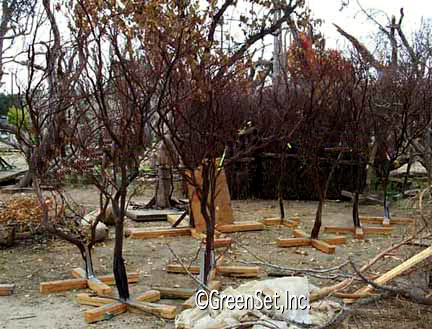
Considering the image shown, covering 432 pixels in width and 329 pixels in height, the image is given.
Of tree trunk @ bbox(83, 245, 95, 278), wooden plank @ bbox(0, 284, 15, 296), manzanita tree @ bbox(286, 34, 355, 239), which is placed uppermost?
manzanita tree @ bbox(286, 34, 355, 239)

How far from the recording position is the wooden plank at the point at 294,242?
261 inches

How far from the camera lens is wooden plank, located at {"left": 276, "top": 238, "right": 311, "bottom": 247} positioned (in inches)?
261

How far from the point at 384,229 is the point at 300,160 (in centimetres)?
361

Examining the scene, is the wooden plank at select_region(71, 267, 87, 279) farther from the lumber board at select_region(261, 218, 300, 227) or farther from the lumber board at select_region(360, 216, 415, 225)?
the lumber board at select_region(360, 216, 415, 225)

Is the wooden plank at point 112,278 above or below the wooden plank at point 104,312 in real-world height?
above

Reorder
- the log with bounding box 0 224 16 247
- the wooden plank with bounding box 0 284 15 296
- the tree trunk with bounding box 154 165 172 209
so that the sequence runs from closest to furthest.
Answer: the wooden plank with bounding box 0 284 15 296
the log with bounding box 0 224 16 247
the tree trunk with bounding box 154 165 172 209

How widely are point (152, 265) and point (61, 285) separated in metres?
1.20

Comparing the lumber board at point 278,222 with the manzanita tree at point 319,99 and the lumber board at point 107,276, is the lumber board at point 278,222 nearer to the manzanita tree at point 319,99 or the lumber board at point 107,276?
the manzanita tree at point 319,99

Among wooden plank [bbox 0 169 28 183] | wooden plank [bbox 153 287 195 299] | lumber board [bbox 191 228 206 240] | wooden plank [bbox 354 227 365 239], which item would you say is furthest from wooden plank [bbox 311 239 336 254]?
wooden plank [bbox 0 169 28 183]

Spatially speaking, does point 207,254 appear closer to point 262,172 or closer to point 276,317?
point 276,317

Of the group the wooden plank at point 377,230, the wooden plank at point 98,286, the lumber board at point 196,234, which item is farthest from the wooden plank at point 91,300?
the wooden plank at point 377,230

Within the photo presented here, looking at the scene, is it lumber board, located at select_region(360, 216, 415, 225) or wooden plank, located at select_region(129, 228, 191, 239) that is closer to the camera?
wooden plank, located at select_region(129, 228, 191, 239)

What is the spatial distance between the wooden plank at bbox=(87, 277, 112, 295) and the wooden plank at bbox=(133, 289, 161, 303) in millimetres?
288

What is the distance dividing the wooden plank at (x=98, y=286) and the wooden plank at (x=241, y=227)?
2929 millimetres
